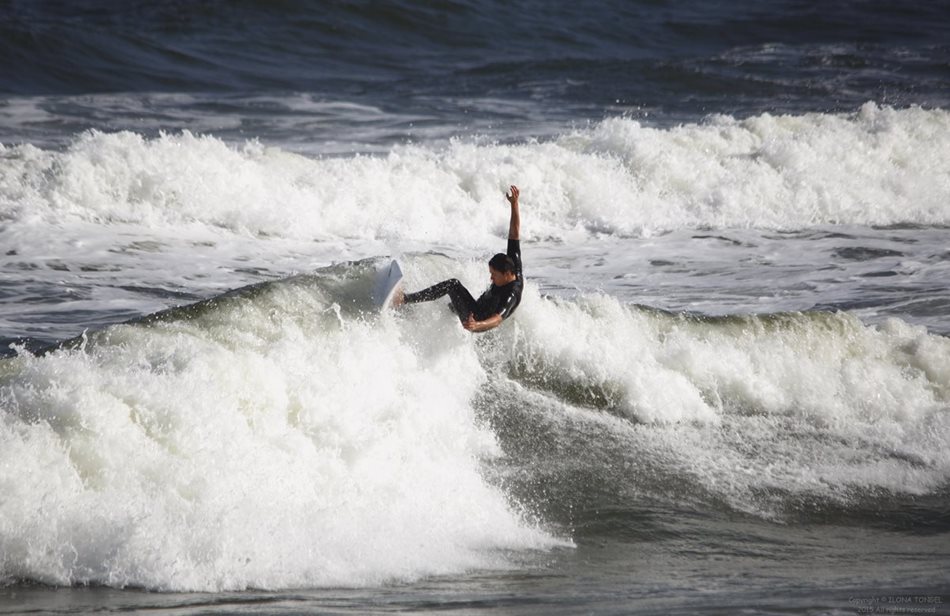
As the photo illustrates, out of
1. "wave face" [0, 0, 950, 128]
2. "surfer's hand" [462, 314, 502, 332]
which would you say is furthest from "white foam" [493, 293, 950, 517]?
"wave face" [0, 0, 950, 128]

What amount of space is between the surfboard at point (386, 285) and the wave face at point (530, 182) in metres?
6.47

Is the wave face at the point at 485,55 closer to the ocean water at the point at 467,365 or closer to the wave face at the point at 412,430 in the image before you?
the ocean water at the point at 467,365

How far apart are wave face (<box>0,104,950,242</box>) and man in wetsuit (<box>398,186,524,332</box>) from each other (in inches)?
275

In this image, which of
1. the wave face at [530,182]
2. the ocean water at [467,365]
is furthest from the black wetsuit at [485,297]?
the wave face at [530,182]

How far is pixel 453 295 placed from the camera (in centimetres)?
931

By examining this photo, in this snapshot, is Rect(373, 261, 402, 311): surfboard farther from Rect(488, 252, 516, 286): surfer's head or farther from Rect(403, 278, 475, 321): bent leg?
Rect(488, 252, 516, 286): surfer's head

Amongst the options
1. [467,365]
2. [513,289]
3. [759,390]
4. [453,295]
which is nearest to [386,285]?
[453,295]

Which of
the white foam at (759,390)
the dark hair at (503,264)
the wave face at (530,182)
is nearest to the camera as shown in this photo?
the dark hair at (503,264)

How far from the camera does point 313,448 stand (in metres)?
7.89

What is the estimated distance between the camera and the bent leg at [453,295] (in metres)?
9.28

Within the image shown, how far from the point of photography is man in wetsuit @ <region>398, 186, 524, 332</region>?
29.9 ft

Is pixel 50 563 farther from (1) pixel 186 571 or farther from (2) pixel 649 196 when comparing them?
(2) pixel 649 196

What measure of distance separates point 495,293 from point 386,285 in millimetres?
930

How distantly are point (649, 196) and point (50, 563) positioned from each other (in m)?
14.0
